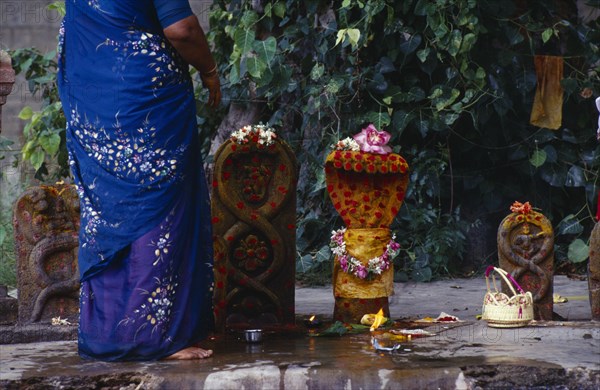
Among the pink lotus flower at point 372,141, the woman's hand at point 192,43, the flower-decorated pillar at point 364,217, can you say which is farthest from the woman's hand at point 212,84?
the pink lotus flower at point 372,141

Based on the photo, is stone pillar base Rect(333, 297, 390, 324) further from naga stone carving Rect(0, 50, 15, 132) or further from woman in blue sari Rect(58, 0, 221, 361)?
naga stone carving Rect(0, 50, 15, 132)

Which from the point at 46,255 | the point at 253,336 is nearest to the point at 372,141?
the point at 253,336

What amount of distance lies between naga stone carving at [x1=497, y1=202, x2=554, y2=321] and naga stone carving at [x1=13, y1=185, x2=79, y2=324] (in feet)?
8.14

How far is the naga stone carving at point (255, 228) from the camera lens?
19.8 feet

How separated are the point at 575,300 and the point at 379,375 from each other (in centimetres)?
301

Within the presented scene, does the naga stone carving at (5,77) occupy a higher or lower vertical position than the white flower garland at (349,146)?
higher

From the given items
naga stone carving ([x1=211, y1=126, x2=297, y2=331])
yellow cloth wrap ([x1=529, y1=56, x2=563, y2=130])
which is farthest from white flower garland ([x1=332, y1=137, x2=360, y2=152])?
yellow cloth wrap ([x1=529, y1=56, x2=563, y2=130])

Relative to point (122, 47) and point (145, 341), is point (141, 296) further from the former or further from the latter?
point (122, 47)

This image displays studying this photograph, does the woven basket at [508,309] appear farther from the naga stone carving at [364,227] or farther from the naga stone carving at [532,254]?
the naga stone carving at [364,227]

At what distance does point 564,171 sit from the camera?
884cm

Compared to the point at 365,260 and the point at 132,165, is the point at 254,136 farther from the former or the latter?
the point at 132,165

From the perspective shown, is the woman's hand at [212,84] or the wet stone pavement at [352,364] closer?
the wet stone pavement at [352,364]

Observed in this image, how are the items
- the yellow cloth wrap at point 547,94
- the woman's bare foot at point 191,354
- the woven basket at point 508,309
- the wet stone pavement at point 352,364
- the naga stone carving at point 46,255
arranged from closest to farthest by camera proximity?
the wet stone pavement at point 352,364 → the woman's bare foot at point 191,354 → the woven basket at point 508,309 → the naga stone carving at point 46,255 → the yellow cloth wrap at point 547,94

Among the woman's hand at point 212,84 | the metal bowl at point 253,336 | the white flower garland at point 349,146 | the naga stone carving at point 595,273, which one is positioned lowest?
the metal bowl at point 253,336
